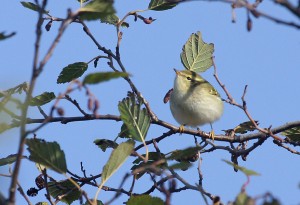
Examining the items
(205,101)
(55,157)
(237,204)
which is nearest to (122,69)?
(55,157)

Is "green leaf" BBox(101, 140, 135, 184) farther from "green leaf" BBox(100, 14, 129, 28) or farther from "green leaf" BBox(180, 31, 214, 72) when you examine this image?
"green leaf" BBox(180, 31, 214, 72)

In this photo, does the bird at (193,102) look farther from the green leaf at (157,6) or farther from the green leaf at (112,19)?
the green leaf at (112,19)

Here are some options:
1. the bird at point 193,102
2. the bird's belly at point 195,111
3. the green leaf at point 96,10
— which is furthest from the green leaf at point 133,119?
the bird's belly at point 195,111

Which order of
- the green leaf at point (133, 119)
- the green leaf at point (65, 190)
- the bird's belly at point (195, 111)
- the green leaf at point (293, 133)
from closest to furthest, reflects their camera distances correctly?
the green leaf at point (133, 119) → the green leaf at point (65, 190) → the green leaf at point (293, 133) → the bird's belly at point (195, 111)

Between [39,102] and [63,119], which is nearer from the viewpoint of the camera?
[63,119]

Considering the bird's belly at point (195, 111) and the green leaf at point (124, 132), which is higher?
the bird's belly at point (195, 111)

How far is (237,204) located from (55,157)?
3.00ft

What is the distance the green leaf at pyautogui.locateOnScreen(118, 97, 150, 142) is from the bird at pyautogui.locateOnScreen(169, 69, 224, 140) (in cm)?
266

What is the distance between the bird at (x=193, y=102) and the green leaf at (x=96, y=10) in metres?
3.54

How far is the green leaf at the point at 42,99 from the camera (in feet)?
12.5

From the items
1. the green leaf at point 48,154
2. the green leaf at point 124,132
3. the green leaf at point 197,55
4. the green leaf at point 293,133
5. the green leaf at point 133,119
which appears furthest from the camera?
the green leaf at point 197,55

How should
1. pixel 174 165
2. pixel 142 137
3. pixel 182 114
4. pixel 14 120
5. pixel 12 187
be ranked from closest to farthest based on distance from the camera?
pixel 12 187
pixel 174 165
pixel 142 137
pixel 14 120
pixel 182 114

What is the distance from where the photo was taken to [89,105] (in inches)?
88.1

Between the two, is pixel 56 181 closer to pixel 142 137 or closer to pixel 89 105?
pixel 142 137
